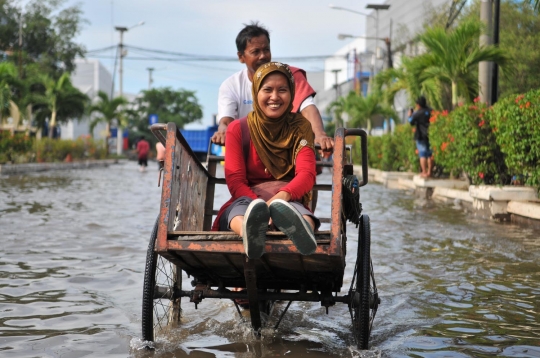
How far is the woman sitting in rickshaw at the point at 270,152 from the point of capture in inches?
167

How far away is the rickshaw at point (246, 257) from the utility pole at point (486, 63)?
37.2ft

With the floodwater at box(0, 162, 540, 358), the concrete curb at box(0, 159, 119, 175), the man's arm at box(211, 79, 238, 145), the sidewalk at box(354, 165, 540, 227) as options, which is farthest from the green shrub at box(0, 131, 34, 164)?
the man's arm at box(211, 79, 238, 145)

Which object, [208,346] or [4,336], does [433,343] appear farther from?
[4,336]

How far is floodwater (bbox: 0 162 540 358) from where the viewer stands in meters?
4.47

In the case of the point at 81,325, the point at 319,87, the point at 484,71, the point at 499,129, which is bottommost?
the point at 81,325

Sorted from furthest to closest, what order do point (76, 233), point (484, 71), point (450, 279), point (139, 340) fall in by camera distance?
point (484, 71), point (76, 233), point (450, 279), point (139, 340)

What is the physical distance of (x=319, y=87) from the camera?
407 ft

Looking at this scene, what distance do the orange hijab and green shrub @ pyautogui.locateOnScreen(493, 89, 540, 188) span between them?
595 cm

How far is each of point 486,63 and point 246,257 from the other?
13.3 meters

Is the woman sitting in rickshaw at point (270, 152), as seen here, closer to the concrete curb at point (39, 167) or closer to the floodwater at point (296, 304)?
the floodwater at point (296, 304)

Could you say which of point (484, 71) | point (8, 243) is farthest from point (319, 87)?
point (8, 243)

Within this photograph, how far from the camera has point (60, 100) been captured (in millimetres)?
41406

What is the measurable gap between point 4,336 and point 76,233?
4980 millimetres

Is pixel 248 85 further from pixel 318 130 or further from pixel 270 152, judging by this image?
pixel 270 152
